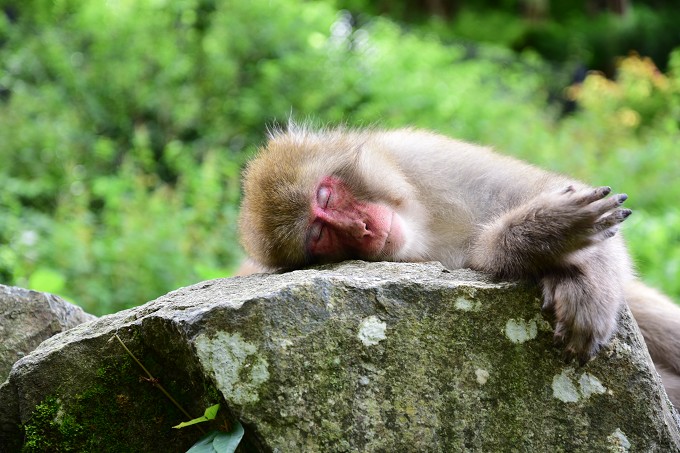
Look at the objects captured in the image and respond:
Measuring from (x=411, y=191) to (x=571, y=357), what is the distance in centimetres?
126

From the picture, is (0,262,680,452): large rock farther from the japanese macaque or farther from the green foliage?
the green foliage

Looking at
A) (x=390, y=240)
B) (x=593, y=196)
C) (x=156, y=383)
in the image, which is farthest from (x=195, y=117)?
(x=593, y=196)

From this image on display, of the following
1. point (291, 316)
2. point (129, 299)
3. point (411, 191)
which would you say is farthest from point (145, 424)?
point (129, 299)

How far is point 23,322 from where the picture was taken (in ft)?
10.1

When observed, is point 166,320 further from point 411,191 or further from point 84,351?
point 411,191

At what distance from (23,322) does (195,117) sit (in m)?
6.56

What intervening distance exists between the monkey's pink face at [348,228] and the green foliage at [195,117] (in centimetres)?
301

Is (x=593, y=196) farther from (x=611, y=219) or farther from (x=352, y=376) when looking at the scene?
(x=352, y=376)

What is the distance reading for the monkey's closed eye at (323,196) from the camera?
3348 millimetres

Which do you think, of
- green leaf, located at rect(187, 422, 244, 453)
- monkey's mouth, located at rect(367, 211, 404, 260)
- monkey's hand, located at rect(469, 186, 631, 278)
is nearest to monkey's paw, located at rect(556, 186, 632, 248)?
monkey's hand, located at rect(469, 186, 631, 278)

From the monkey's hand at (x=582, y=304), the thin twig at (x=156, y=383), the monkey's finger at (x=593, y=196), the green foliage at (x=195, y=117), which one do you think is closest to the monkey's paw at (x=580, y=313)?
the monkey's hand at (x=582, y=304)

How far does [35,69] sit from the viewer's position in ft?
30.4

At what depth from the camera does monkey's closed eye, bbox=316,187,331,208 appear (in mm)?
3348

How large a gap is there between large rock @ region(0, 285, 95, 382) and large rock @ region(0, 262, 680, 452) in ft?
1.36
